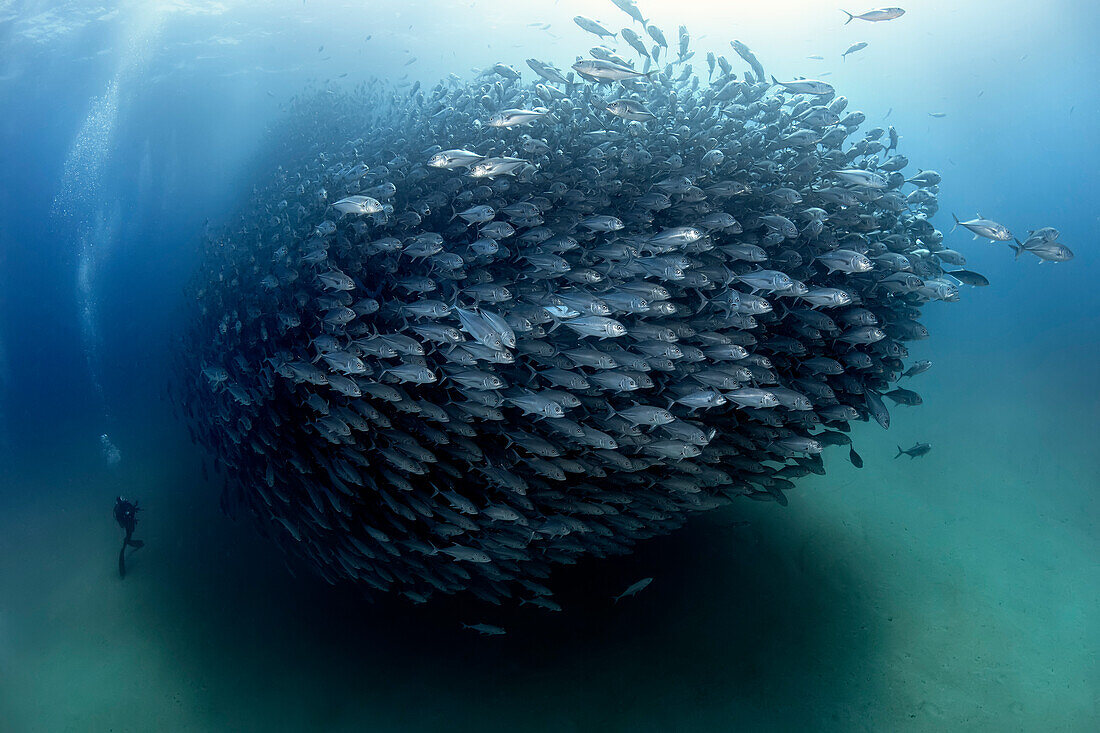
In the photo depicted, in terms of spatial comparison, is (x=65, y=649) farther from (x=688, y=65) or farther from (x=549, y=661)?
(x=688, y=65)

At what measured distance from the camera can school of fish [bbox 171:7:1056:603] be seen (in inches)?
184

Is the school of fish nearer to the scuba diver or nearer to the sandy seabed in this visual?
the sandy seabed

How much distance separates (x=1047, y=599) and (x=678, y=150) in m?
7.59

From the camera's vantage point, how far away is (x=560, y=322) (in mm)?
4320

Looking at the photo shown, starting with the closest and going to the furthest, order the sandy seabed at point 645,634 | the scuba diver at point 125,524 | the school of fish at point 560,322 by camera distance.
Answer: the school of fish at point 560,322, the sandy seabed at point 645,634, the scuba diver at point 125,524

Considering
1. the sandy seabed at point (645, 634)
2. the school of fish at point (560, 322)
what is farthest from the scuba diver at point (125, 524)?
the school of fish at point (560, 322)

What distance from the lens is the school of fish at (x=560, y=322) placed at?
466cm

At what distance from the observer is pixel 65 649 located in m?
7.14

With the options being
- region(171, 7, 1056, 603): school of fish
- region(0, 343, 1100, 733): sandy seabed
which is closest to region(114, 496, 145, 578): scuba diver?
region(0, 343, 1100, 733): sandy seabed

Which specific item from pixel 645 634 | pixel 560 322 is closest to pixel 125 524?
pixel 645 634

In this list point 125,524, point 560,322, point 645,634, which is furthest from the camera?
point 125,524

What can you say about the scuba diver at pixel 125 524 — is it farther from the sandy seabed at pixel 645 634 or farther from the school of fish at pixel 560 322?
the school of fish at pixel 560 322

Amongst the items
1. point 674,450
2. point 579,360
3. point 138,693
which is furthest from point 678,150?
point 138,693

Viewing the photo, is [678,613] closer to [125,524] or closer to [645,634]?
[645,634]
